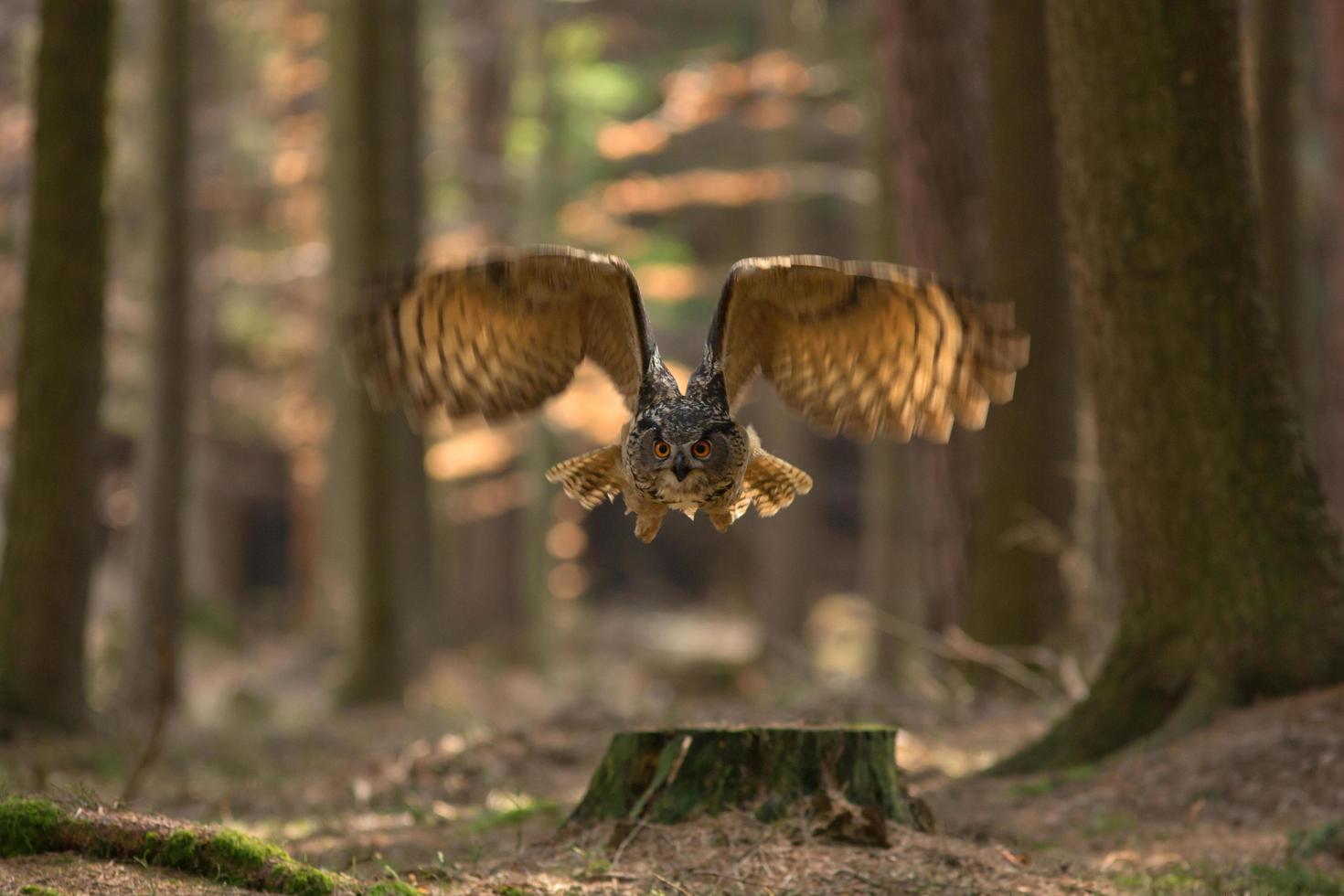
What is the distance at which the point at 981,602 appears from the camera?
10328mm

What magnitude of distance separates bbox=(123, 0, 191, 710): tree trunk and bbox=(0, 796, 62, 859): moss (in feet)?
30.1

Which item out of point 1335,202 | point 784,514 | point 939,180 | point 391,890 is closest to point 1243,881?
point 391,890

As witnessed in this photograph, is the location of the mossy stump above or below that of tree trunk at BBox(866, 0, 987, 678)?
below

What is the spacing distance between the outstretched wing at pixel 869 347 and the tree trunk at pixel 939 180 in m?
Answer: 5.55

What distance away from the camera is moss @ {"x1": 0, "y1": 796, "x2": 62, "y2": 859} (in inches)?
173

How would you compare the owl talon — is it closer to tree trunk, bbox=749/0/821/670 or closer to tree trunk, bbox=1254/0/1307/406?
tree trunk, bbox=1254/0/1307/406

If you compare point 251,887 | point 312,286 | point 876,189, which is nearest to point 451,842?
point 251,887

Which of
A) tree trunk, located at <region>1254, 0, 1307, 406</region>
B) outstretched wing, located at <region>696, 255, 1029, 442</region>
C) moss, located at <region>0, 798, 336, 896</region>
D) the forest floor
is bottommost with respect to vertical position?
the forest floor

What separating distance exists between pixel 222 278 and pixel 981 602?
16.7 m

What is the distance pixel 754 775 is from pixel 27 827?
246 cm

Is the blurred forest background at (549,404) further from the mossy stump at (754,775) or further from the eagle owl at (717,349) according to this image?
the mossy stump at (754,775)

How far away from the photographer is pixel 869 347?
6.04m

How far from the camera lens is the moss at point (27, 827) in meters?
4.39

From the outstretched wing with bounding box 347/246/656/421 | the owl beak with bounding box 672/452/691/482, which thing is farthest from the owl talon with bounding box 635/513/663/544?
the outstretched wing with bounding box 347/246/656/421
